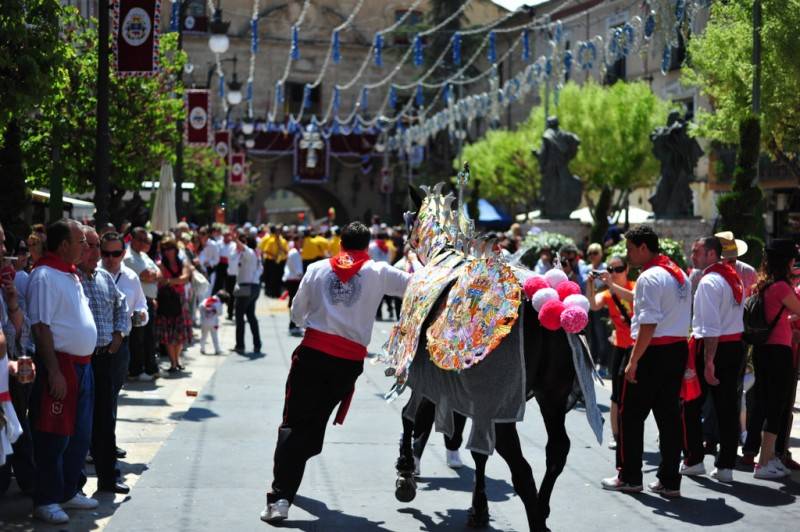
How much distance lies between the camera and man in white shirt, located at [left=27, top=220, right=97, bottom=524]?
23.0ft

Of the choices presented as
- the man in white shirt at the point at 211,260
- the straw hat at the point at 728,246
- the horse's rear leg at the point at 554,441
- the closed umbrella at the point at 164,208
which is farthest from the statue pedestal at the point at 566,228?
the horse's rear leg at the point at 554,441

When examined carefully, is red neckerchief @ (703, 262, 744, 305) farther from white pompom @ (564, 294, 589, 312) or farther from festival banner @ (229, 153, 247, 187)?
festival banner @ (229, 153, 247, 187)

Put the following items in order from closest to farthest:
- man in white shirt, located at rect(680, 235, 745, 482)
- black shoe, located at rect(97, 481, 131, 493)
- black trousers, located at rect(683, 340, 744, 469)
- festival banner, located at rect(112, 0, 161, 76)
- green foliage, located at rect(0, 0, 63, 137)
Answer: black shoe, located at rect(97, 481, 131, 493) → green foliage, located at rect(0, 0, 63, 137) → man in white shirt, located at rect(680, 235, 745, 482) → black trousers, located at rect(683, 340, 744, 469) → festival banner, located at rect(112, 0, 161, 76)

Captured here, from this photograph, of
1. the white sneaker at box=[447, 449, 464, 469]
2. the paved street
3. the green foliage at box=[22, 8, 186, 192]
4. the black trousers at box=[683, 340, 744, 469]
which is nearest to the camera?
the paved street

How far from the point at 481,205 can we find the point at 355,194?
21412 mm

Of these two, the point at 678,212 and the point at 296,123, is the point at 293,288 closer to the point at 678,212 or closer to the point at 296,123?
the point at 678,212

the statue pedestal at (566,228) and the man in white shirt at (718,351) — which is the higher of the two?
the statue pedestal at (566,228)

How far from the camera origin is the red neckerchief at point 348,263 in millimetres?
7758

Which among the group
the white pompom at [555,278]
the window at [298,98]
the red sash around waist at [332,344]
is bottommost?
the red sash around waist at [332,344]

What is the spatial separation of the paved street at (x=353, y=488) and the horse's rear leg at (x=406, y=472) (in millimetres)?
79

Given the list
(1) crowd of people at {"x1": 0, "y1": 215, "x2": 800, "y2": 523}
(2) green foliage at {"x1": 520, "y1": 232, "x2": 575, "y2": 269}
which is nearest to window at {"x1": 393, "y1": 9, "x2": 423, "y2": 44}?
(2) green foliage at {"x1": 520, "y1": 232, "x2": 575, "y2": 269}

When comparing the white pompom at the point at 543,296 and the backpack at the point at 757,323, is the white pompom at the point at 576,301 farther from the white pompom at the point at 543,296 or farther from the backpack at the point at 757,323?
the backpack at the point at 757,323

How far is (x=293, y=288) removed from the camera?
23047 mm

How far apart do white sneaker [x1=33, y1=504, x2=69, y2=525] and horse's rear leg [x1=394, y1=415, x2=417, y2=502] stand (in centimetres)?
217
